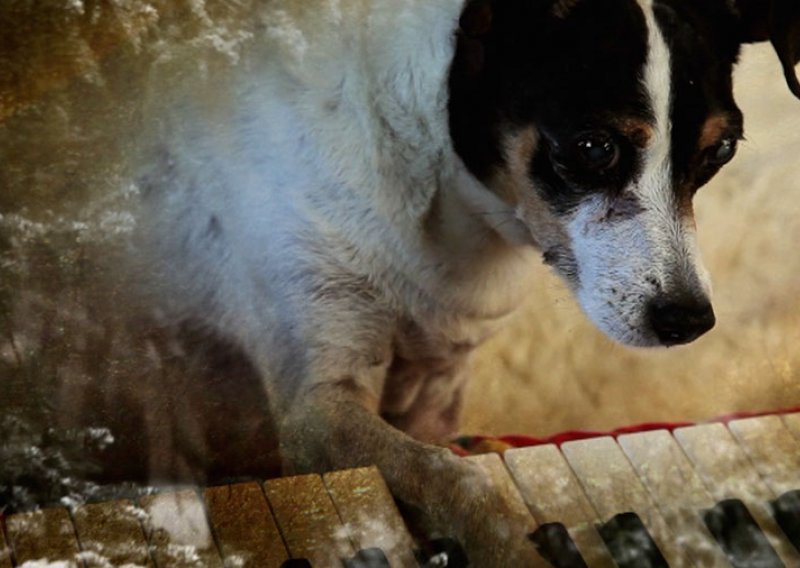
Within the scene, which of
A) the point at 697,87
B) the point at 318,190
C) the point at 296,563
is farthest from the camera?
the point at 318,190

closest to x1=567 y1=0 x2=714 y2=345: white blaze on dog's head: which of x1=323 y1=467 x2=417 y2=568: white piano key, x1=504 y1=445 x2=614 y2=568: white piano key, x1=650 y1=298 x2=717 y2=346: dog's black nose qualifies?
x1=650 y1=298 x2=717 y2=346: dog's black nose

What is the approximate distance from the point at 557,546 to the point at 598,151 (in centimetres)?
29

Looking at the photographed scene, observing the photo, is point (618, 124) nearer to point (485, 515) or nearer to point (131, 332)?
point (485, 515)

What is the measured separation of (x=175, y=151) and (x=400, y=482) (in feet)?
1.10

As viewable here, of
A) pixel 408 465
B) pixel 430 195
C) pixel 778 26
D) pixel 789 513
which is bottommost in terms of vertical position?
pixel 789 513

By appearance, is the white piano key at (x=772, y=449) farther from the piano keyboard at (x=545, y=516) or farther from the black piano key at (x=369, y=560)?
the black piano key at (x=369, y=560)

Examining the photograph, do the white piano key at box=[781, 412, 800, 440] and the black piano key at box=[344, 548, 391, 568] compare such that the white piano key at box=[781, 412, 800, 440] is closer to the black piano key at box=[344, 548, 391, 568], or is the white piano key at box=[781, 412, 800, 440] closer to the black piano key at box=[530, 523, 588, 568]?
the black piano key at box=[530, 523, 588, 568]

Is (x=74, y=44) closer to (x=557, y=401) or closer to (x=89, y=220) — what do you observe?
(x=89, y=220)

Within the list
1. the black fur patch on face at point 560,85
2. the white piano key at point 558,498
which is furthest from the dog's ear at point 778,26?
the white piano key at point 558,498

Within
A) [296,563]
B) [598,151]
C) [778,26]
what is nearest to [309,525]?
[296,563]

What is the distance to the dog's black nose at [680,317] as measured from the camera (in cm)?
93

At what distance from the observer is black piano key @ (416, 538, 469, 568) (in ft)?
2.97

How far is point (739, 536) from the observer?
97cm

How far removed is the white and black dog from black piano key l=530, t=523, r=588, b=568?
1 cm
